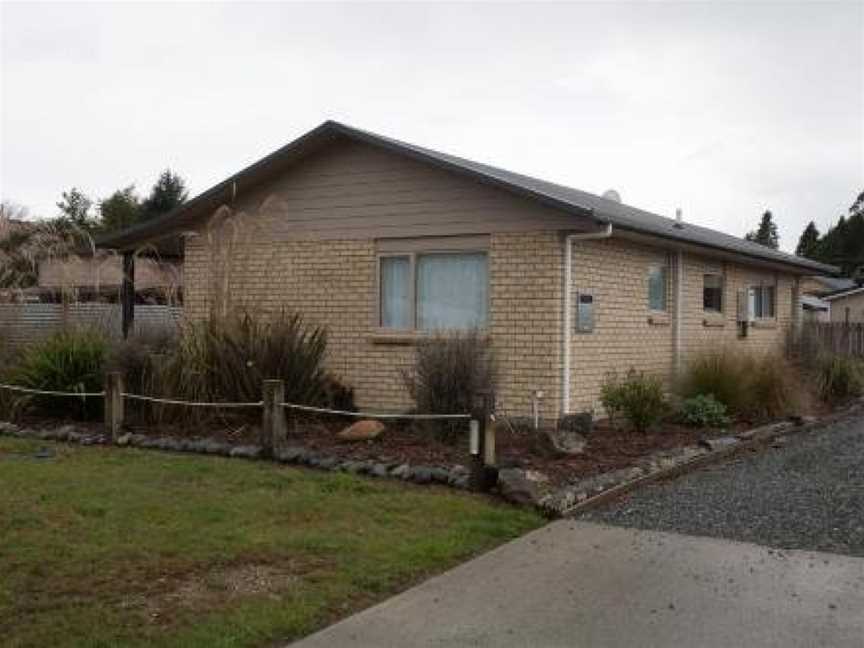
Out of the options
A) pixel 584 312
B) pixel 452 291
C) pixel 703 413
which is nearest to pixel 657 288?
pixel 703 413

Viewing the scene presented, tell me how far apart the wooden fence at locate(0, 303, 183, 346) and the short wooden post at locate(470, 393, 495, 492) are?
20.3 feet

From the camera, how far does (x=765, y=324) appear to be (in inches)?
789

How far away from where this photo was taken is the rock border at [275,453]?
943 cm

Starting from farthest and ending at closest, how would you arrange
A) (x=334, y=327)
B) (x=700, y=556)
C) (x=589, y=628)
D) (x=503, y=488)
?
(x=334, y=327) → (x=503, y=488) → (x=700, y=556) → (x=589, y=628)

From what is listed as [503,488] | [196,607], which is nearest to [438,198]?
[503,488]

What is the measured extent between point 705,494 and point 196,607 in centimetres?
511

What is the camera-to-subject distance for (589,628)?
18.7 ft

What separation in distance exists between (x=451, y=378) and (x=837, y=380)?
1021cm

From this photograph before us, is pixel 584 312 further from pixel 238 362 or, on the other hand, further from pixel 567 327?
pixel 238 362

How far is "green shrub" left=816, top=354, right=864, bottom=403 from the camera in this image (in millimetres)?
18469

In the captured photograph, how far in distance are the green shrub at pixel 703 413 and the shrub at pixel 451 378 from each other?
347 cm

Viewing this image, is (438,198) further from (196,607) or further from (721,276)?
(196,607)

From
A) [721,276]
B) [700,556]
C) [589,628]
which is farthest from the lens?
[721,276]

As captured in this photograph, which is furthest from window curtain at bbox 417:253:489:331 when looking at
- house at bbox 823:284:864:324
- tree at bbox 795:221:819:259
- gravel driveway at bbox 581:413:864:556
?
tree at bbox 795:221:819:259
